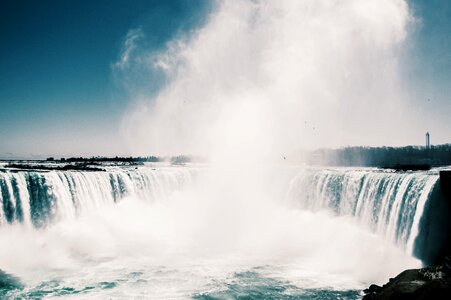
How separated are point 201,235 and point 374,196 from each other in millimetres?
10978

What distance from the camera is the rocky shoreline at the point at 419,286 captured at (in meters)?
9.81

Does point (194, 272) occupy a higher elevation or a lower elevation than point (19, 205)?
lower

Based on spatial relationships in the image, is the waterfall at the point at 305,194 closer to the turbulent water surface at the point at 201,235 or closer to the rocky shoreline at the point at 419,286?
the turbulent water surface at the point at 201,235

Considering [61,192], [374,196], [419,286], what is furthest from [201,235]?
[419,286]

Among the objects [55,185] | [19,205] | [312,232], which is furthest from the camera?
[312,232]

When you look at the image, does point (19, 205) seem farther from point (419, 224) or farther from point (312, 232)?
point (419, 224)

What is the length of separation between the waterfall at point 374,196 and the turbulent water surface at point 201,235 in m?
0.07

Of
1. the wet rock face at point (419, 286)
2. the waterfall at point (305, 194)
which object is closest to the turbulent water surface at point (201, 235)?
the waterfall at point (305, 194)

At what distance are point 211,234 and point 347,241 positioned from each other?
878cm

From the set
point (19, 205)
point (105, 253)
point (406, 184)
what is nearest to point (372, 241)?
point (406, 184)

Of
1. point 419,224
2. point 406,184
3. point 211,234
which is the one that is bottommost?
point 211,234

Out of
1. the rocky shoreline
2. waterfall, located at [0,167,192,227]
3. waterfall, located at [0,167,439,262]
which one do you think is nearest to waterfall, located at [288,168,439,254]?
waterfall, located at [0,167,439,262]

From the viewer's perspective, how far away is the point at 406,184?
59.1 ft

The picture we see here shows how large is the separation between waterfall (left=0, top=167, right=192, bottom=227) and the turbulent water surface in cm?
7
